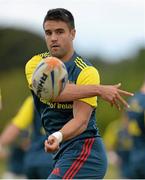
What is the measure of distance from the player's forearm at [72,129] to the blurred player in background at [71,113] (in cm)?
1

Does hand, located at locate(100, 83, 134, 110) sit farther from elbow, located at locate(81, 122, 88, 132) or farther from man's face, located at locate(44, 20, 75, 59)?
man's face, located at locate(44, 20, 75, 59)

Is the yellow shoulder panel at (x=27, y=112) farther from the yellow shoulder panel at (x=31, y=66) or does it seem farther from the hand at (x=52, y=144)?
the hand at (x=52, y=144)

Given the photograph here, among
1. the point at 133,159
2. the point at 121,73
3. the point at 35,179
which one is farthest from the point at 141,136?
the point at 121,73

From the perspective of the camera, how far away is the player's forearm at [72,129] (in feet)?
29.1

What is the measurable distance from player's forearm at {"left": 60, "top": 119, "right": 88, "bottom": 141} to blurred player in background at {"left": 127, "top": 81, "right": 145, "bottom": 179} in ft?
14.7

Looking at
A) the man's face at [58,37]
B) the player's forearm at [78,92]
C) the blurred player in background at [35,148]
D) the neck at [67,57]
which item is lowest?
the blurred player in background at [35,148]

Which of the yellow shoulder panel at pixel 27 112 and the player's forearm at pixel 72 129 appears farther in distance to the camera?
the yellow shoulder panel at pixel 27 112

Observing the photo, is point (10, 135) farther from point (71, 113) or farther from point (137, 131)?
point (71, 113)

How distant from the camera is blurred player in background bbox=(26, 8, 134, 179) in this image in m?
9.15

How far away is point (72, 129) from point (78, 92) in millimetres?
384

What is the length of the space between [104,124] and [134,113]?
23537 millimetres

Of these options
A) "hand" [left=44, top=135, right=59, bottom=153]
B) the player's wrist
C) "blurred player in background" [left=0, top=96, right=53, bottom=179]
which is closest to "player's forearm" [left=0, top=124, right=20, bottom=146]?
"blurred player in background" [left=0, top=96, right=53, bottom=179]

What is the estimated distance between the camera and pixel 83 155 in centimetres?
930

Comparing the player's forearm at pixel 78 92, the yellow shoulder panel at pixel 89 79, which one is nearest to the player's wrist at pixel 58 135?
the player's forearm at pixel 78 92
